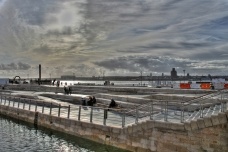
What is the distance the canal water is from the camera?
1923 cm

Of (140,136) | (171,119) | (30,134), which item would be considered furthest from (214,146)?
(30,134)

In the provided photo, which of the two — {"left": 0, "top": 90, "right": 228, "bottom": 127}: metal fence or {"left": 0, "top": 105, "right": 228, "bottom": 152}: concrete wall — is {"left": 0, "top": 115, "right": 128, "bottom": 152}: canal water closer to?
{"left": 0, "top": 105, "right": 228, "bottom": 152}: concrete wall

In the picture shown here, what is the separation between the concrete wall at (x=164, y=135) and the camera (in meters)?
14.0

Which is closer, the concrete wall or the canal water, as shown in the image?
the concrete wall

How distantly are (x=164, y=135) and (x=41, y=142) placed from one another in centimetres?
956

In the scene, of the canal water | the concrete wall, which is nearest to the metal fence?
the concrete wall

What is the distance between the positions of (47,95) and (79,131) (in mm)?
18452

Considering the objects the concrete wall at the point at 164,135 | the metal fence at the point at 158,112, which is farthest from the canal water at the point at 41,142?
the metal fence at the point at 158,112

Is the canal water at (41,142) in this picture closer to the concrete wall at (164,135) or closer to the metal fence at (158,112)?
the concrete wall at (164,135)

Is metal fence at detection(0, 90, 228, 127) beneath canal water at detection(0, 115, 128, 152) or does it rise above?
above

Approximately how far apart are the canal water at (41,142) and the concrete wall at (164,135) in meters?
0.56

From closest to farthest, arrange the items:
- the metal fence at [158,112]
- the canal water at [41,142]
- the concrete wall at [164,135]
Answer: the concrete wall at [164,135] → the metal fence at [158,112] → the canal water at [41,142]

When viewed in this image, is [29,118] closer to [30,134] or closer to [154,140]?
[30,134]

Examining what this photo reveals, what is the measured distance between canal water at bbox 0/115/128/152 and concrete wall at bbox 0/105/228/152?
1.84ft
